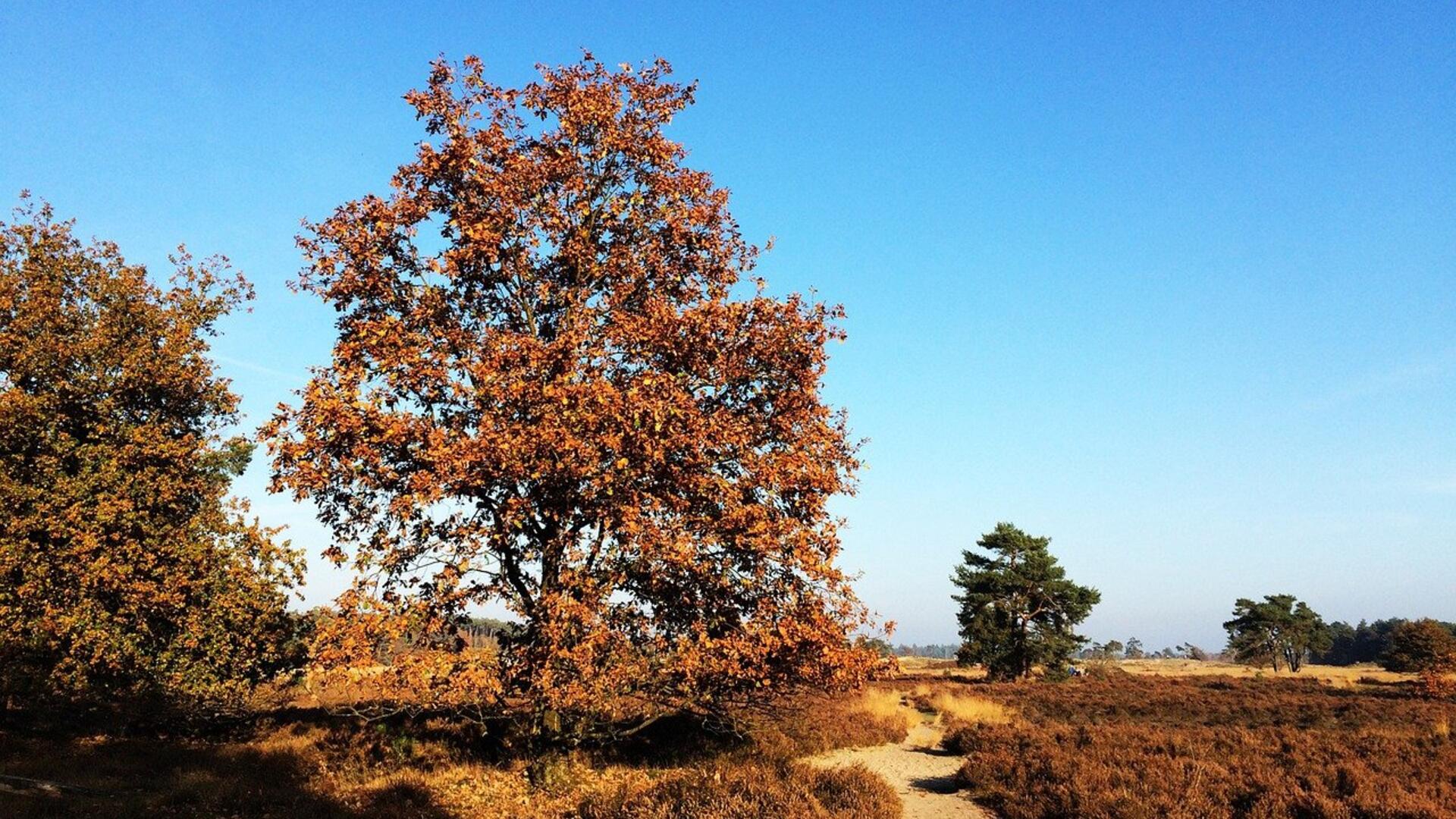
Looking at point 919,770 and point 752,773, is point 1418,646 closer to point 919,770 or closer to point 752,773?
point 919,770

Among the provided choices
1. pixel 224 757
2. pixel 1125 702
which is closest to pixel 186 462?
pixel 224 757

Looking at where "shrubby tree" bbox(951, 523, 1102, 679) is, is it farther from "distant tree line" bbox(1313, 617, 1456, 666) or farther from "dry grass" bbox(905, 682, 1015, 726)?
"distant tree line" bbox(1313, 617, 1456, 666)

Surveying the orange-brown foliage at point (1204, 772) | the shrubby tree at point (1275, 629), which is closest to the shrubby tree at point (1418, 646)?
the shrubby tree at point (1275, 629)

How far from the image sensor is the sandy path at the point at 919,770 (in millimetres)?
14258

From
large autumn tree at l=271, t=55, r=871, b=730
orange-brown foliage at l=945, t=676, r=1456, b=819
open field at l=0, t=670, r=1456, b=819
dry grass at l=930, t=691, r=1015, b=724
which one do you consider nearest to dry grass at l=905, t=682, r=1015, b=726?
dry grass at l=930, t=691, r=1015, b=724

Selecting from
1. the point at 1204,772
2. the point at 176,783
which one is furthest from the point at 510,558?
the point at 1204,772

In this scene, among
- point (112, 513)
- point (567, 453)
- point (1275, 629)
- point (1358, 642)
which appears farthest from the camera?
point (1358, 642)

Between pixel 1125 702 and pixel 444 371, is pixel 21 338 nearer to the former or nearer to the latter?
pixel 444 371

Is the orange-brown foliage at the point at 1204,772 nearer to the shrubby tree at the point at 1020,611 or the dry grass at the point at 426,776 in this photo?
the dry grass at the point at 426,776

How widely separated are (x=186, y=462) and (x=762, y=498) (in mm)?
16148

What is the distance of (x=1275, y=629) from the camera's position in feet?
265

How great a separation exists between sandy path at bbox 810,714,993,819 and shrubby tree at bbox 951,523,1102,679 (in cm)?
2965

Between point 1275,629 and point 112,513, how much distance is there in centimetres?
9757

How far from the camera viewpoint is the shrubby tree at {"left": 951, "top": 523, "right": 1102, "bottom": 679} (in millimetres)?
52344
